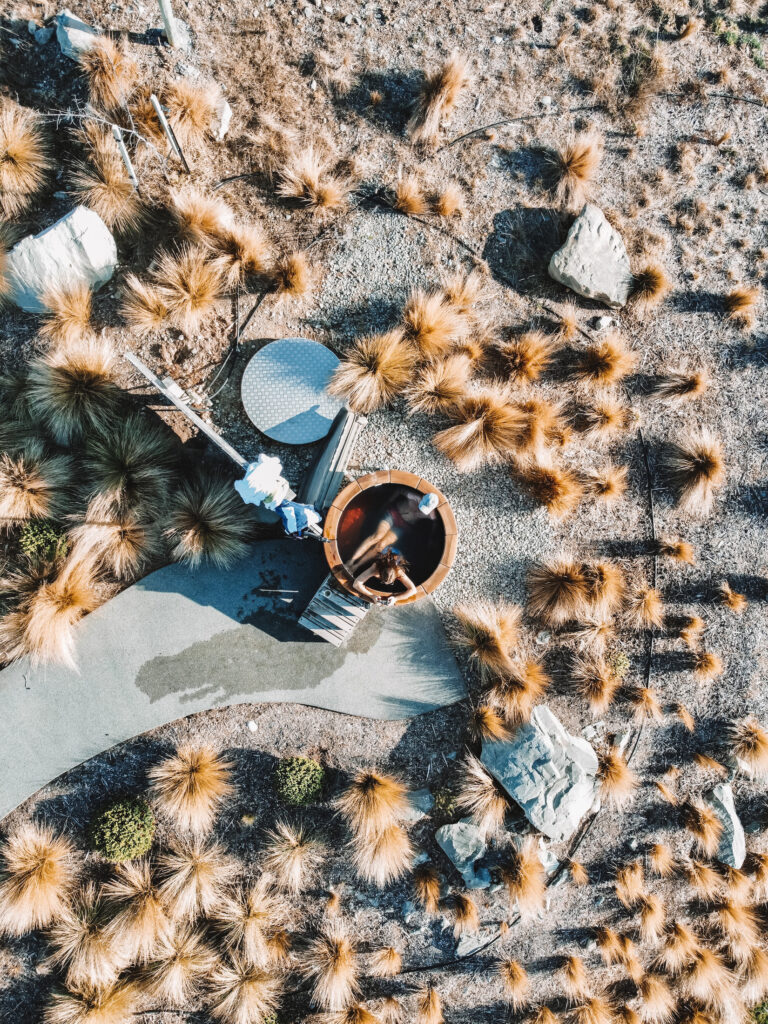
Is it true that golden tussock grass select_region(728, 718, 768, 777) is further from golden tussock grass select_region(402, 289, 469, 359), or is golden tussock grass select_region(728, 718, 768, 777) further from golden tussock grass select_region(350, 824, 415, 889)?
golden tussock grass select_region(402, 289, 469, 359)

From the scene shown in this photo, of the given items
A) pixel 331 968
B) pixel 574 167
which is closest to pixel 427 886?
pixel 331 968

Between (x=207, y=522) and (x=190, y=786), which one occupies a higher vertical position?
(x=207, y=522)

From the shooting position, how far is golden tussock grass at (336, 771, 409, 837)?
611 cm

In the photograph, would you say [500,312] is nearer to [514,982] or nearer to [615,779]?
[615,779]

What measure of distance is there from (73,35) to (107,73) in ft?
1.73

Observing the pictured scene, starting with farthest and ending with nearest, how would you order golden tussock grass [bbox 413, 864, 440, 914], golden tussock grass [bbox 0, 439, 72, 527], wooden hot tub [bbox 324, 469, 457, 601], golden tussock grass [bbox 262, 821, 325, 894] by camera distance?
golden tussock grass [bbox 413, 864, 440, 914], golden tussock grass [bbox 262, 821, 325, 894], golden tussock grass [bbox 0, 439, 72, 527], wooden hot tub [bbox 324, 469, 457, 601]

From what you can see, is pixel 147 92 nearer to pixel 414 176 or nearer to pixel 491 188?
pixel 414 176

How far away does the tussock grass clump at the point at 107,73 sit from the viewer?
605cm

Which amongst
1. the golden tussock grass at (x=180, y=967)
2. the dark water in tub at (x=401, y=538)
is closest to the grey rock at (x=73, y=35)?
the dark water in tub at (x=401, y=538)

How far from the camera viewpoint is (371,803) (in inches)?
241

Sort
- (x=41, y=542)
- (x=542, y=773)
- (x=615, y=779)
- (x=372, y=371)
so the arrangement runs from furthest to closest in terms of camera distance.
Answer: (x=615, y=779)
(x=542, y=773)
(x=372, y=371)
(x=41, y=542)

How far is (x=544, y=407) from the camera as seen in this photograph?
21.3ft

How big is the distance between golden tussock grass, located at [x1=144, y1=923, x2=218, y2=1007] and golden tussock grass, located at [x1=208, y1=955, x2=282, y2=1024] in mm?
158

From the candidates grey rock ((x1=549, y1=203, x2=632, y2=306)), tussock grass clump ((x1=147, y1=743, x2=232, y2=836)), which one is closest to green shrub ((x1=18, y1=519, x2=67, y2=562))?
tussock grass clump ((x1=147, y1=743, x2=232, y2=836))
